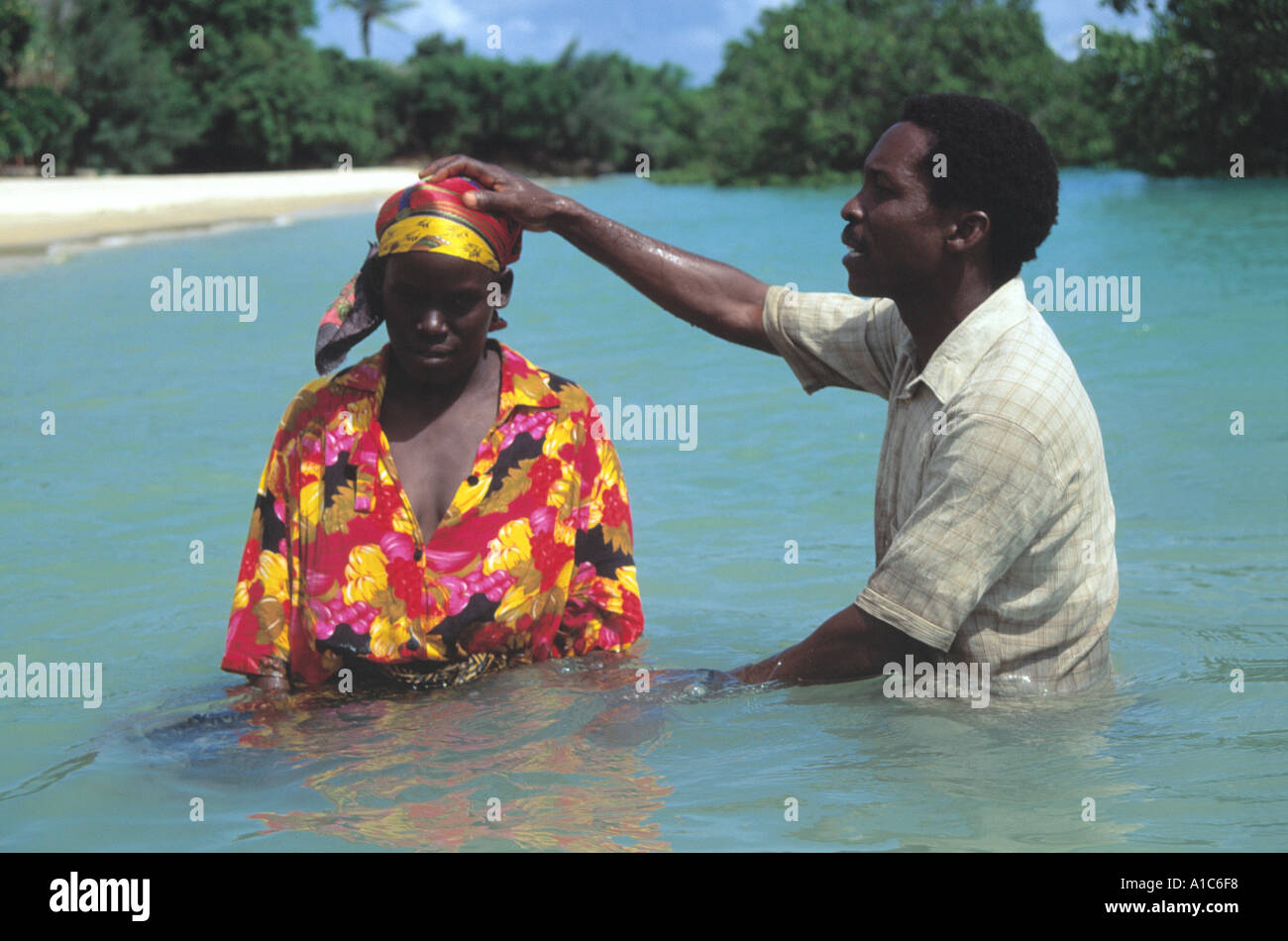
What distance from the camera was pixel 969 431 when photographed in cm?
323

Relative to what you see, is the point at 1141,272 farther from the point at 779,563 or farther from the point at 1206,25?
the point at 1206,25

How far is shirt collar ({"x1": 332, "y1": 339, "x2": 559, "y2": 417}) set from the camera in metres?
3.67

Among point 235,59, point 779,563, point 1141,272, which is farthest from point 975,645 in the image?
point 235,59

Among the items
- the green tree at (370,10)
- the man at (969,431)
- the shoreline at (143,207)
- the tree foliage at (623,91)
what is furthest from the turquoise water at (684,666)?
the green tree at (370,10)

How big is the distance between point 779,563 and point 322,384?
2904 millimetres

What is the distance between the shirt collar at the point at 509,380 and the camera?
Result: 367 centimetres

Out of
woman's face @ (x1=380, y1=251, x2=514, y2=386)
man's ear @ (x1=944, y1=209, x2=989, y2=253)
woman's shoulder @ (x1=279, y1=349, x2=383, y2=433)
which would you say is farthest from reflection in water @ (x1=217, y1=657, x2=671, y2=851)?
man's ear @ (x1=944, y1=209, x2=989, y2=253)

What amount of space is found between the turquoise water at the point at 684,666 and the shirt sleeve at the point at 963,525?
487 millimetres

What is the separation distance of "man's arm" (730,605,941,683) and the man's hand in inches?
48.4

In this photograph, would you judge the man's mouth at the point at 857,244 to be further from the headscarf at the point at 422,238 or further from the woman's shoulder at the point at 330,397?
the woman's shoulder at the point at 330,397

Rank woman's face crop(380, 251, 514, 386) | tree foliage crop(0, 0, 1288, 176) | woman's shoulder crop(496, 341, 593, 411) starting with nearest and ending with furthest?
woman's face crop(380, 251, 514, 386)
woman's shoulder crop(496, 341, 593, 411)
tree foliage crop(0, 0, 1288, 176)

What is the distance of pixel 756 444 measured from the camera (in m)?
8.68

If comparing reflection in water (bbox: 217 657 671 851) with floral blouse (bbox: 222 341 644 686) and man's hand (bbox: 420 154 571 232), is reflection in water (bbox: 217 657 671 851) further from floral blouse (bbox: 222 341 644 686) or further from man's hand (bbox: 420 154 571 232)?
man's hand (bbox: 420 154 571 232)

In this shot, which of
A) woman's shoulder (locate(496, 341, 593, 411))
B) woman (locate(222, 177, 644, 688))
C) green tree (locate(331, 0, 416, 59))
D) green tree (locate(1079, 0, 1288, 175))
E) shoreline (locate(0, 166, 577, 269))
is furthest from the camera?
green tree (locate(331, 0, 416, 59))
